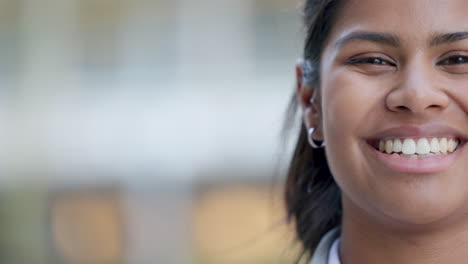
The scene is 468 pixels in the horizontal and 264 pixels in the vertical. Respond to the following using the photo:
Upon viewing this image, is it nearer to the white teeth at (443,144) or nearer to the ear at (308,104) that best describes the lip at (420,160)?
the white teeth at (443,144)

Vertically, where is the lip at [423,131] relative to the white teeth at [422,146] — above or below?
above

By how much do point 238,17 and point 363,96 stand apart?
589 centimetres

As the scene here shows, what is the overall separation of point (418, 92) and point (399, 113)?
7 centimetres

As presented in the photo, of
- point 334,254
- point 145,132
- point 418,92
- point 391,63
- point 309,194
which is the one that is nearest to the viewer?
point 418,92

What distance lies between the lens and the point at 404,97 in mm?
1443

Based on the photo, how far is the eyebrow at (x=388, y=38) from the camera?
1.48m

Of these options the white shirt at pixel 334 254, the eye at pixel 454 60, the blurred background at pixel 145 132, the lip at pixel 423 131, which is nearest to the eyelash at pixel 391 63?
the eye at pixel 454 60

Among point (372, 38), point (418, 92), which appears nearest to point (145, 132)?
point (372, 38)

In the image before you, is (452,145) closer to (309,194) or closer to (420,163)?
(420,163)

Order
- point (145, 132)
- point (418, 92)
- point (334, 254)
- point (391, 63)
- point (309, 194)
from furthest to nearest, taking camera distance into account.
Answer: point (145, 132), point (309, 194), point (334, 254), point (391, 63), point (418, 92)

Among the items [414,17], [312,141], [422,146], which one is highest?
[414,17]

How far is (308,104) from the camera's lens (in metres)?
1.83

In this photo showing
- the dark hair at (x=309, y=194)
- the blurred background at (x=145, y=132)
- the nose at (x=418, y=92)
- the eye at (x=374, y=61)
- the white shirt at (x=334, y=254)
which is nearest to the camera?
the nose at (x=418, y=92)

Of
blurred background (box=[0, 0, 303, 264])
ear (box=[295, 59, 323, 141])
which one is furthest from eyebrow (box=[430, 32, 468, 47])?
blurred background (box=[0, 0, 303, 264])
